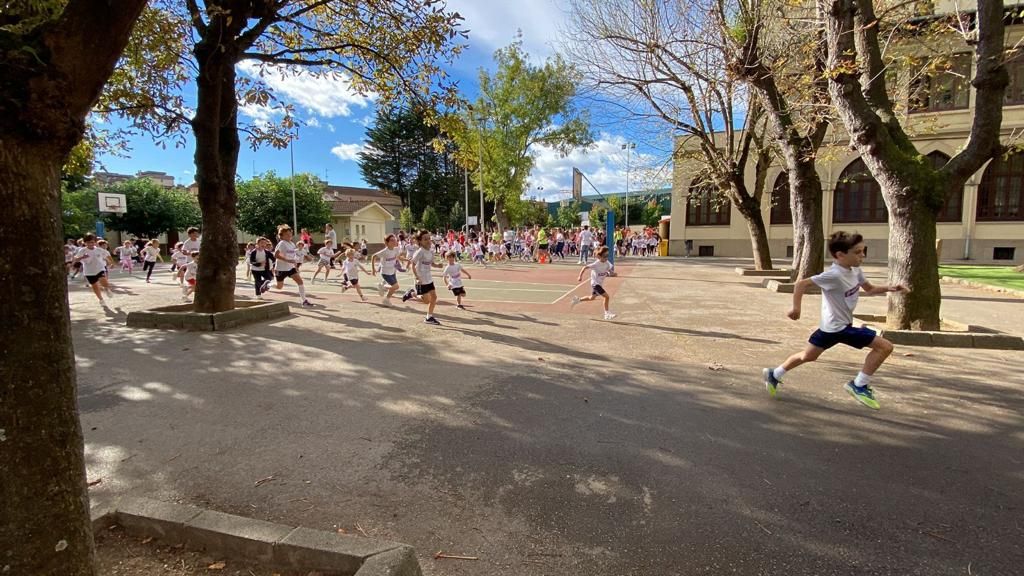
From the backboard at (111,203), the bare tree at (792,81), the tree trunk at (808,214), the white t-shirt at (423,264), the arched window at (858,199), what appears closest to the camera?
the white t-shirt at (423,264)

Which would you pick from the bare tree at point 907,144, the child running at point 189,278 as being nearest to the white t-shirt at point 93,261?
the child running at point 189,278

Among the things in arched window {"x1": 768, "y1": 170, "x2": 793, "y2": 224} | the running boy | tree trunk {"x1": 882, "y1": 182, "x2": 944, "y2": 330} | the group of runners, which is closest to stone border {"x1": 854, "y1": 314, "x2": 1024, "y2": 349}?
tree trunk {"x1": 882, "y1": 182, "x2": 944, "y2": 330}

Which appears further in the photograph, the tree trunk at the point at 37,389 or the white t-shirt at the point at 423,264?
the white t-shirt at the point at 423,264

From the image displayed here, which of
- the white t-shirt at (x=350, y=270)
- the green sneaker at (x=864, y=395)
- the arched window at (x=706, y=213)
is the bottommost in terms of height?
the green sneaker at (x=864, y=395)

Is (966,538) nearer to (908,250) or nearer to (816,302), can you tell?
(908,250)

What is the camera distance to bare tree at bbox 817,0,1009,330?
22.7 feet

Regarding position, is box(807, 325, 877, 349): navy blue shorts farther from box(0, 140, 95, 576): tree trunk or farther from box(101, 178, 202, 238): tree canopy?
box(101, 178, 202, 238): tree canopy

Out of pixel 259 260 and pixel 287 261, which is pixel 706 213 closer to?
pixel 287 261

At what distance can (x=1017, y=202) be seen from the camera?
82.0ft

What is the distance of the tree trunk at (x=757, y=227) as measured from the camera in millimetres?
16453

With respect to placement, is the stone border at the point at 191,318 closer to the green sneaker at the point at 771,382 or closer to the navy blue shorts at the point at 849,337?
the green sneaker at the point at 771,382

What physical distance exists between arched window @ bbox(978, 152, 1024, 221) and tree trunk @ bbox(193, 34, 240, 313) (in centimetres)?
3314

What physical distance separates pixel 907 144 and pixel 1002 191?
25.7m

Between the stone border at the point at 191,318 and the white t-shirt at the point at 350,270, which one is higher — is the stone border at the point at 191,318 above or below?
below
